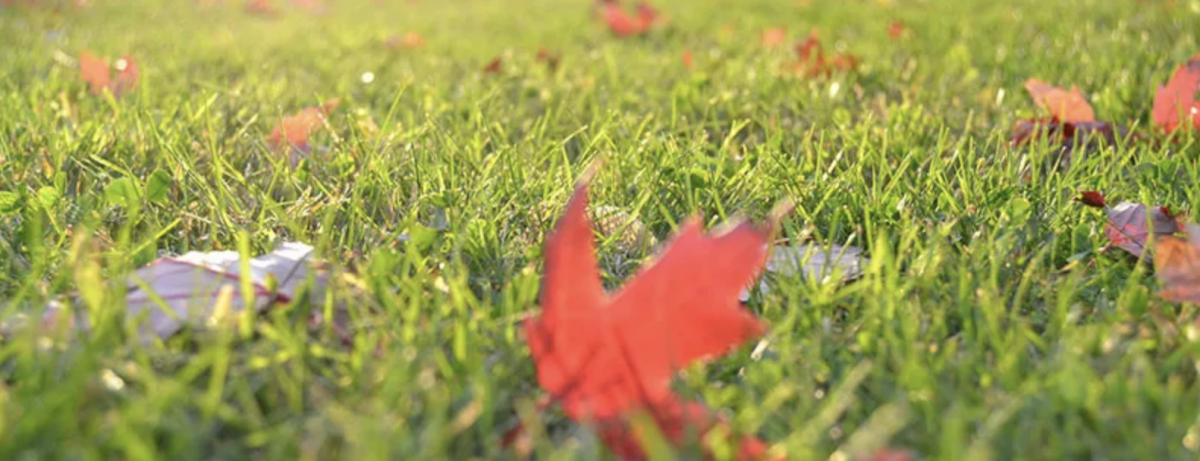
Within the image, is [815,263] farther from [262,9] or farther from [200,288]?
[262,9]

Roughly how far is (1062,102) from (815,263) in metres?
0.91

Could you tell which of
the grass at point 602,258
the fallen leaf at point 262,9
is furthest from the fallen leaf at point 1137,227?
the fallen leaf at point 262,9

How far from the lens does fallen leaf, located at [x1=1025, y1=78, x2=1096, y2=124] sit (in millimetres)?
1929

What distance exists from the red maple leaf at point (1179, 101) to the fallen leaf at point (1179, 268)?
722 millimetres

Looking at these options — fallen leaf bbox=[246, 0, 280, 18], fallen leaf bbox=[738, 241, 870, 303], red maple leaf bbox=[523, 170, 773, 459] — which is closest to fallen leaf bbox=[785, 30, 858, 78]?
fallen leaf bbox=[738, 241, 870, 303]

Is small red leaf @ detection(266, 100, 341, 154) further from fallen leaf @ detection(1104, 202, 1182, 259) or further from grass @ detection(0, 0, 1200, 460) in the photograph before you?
fallen leaf @ detection(1104, 202, 1182, 259)

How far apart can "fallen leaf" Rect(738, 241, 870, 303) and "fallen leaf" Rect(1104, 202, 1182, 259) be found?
0.32 m

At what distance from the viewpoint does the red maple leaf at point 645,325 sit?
2.70ft

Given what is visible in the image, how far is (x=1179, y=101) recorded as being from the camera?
5.79 ft

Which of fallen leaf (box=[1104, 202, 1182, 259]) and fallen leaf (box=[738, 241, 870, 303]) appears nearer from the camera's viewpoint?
fallen leaf (box=[738, 241, 870, 303])

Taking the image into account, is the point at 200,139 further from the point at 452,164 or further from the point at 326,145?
the point at 452,164

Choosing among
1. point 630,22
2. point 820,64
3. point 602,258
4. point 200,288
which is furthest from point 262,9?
point 200,288

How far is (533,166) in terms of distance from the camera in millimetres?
1658

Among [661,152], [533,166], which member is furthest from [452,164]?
[661,152]
